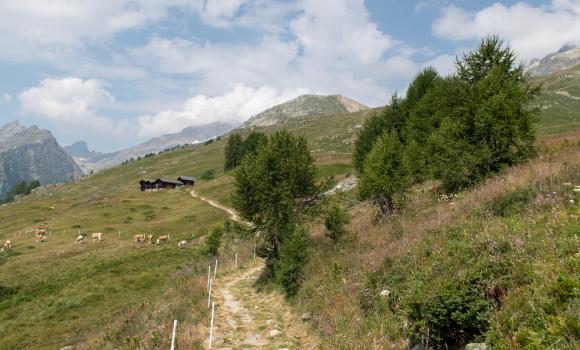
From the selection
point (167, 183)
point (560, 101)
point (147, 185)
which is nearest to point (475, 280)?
point (167, 183)

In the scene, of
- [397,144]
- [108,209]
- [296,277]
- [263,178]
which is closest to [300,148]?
[263,178]

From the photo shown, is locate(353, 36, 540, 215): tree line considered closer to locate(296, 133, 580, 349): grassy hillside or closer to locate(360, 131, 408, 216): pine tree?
locate(360, 131, 408, 216): pine tree

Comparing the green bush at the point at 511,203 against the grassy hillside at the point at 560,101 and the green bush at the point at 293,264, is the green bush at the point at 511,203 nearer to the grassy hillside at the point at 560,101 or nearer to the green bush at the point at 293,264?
the green bush at the point at 293,264

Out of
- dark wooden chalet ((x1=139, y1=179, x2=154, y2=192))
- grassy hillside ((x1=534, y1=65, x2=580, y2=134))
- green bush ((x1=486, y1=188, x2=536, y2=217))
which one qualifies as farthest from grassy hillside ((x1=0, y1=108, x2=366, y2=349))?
grassy hillside ((x1=534, y1=65, x2=580, y2=134))

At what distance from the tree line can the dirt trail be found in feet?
37.2

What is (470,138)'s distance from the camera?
24766 millimetres

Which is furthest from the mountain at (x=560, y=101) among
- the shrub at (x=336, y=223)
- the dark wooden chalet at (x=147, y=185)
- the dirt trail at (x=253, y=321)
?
the dark wooden chalet at (x=147, y=185)

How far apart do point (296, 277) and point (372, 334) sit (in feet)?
30.1

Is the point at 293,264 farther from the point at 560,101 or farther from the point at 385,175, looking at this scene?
the point at 560,101

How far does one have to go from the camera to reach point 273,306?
19.5 m

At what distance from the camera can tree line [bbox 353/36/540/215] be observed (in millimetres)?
23234

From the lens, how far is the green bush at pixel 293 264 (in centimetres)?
1945

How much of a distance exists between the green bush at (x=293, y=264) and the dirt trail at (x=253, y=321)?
93 cm

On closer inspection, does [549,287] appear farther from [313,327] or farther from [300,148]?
[300,148]
